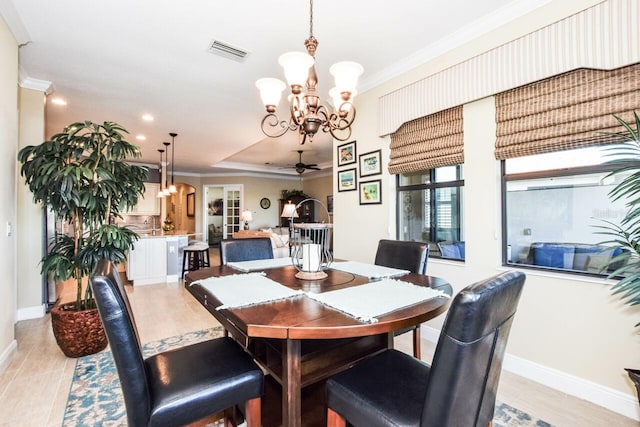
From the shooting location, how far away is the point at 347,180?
3699mm

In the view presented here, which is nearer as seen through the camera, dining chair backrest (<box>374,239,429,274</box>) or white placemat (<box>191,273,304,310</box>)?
white placemat (<box>191,273,304,310</box>)

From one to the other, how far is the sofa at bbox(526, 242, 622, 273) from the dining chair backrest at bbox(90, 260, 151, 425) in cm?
251

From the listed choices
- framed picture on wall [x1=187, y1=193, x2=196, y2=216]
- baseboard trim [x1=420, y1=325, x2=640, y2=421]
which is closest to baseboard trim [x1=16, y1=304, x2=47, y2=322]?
baseboard trim [x1=420, y1=325, x2=640, y2=421]

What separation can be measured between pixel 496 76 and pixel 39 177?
3.57m

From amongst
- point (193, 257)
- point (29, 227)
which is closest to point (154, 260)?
point (193, 257)

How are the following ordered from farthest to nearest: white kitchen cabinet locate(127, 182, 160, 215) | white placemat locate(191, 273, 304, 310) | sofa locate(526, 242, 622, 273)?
1. white kitchen cabinet locate(127, 182, 160, 215)
2. sofa locate(526, 242, 622, 273)
3. white placemat locate(191, 273, 304, 310)

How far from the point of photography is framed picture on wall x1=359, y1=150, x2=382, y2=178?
10.8 feet

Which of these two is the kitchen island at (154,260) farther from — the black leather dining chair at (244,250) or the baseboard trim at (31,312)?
the black leather dining chair at (244,250)

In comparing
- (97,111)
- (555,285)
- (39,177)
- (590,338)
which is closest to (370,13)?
(555,285)

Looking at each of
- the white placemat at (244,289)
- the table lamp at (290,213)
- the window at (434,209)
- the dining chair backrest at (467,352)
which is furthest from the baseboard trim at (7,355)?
the window at (434,209)

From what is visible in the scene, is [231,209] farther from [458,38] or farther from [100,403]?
[458,38]

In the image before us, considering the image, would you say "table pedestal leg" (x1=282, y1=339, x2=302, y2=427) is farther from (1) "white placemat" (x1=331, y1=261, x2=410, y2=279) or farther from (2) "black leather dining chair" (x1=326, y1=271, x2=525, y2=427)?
(1) "white placemat" (x1=331, y1=261, x2=410, y2=279)

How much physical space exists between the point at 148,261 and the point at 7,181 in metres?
2.94

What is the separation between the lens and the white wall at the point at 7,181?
2.24 meters
